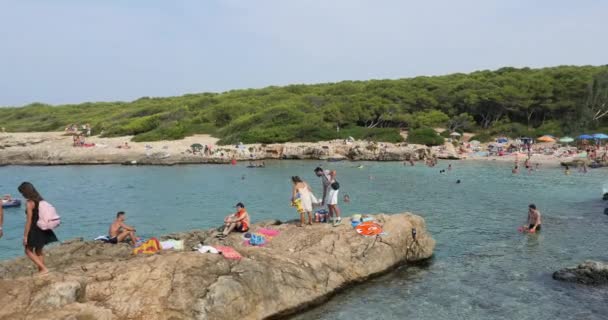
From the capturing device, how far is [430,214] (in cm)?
2422

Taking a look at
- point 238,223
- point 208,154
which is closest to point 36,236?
→ point 238,223

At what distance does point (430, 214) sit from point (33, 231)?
18.5m

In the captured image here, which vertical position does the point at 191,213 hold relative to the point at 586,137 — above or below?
below

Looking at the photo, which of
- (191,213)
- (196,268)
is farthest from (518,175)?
(196,268)

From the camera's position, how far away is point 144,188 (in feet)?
118

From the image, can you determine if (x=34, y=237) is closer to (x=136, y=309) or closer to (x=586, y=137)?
(x=136, y=309)

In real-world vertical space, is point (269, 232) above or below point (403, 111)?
below

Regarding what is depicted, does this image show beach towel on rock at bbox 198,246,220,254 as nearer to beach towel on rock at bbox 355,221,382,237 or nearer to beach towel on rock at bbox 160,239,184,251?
beach towel on rock at bbox 160,239,184,251

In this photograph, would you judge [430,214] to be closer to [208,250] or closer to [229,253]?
[229,253]

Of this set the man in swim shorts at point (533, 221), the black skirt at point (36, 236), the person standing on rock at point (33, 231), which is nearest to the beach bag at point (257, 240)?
the person standing on rock at point (33, 231)

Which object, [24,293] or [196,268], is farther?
[196,268]

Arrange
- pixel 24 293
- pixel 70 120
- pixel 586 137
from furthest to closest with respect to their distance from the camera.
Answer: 1. pixel 70 120
2. pixel 586 137
3. pixel 24 293

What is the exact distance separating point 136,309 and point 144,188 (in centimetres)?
2760

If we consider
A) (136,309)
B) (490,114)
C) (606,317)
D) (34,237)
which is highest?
(490,114)
